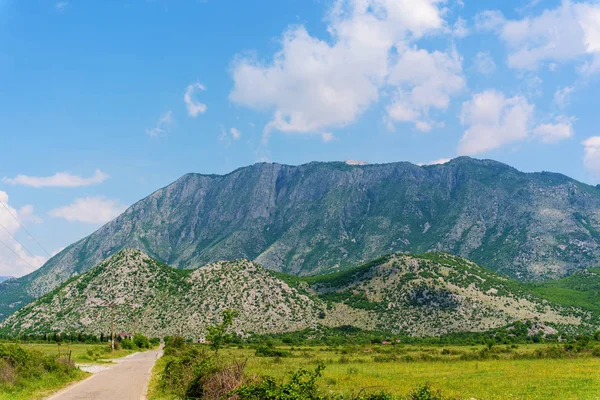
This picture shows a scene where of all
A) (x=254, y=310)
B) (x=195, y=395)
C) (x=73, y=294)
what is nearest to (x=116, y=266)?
(x=73, y=294)

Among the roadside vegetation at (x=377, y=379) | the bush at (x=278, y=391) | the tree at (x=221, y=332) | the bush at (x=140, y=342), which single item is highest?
the tree at (x=221, y=332)

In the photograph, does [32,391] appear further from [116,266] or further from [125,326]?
[116,266]

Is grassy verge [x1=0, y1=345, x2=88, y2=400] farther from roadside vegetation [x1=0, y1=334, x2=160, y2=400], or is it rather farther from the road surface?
the road surface

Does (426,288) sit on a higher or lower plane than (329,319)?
higher

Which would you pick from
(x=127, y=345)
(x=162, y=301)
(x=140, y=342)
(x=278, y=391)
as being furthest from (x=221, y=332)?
(x=162, y=301)

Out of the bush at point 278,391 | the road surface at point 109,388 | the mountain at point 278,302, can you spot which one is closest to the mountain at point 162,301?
the mountain at point 278,302

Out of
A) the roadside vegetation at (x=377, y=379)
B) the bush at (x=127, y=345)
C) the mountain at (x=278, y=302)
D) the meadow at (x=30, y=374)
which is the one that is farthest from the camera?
the mountain at (x=278, y=302)

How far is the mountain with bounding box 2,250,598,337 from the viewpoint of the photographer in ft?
437

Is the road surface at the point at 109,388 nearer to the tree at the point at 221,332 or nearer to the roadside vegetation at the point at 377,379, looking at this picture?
the roadside vegetation at the point at 377,379

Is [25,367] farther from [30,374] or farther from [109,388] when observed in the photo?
[109,388]

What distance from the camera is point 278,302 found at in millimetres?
155125

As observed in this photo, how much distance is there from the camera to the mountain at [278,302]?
437 ft

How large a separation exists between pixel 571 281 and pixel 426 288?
72267 millimetres

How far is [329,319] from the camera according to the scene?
499ft
